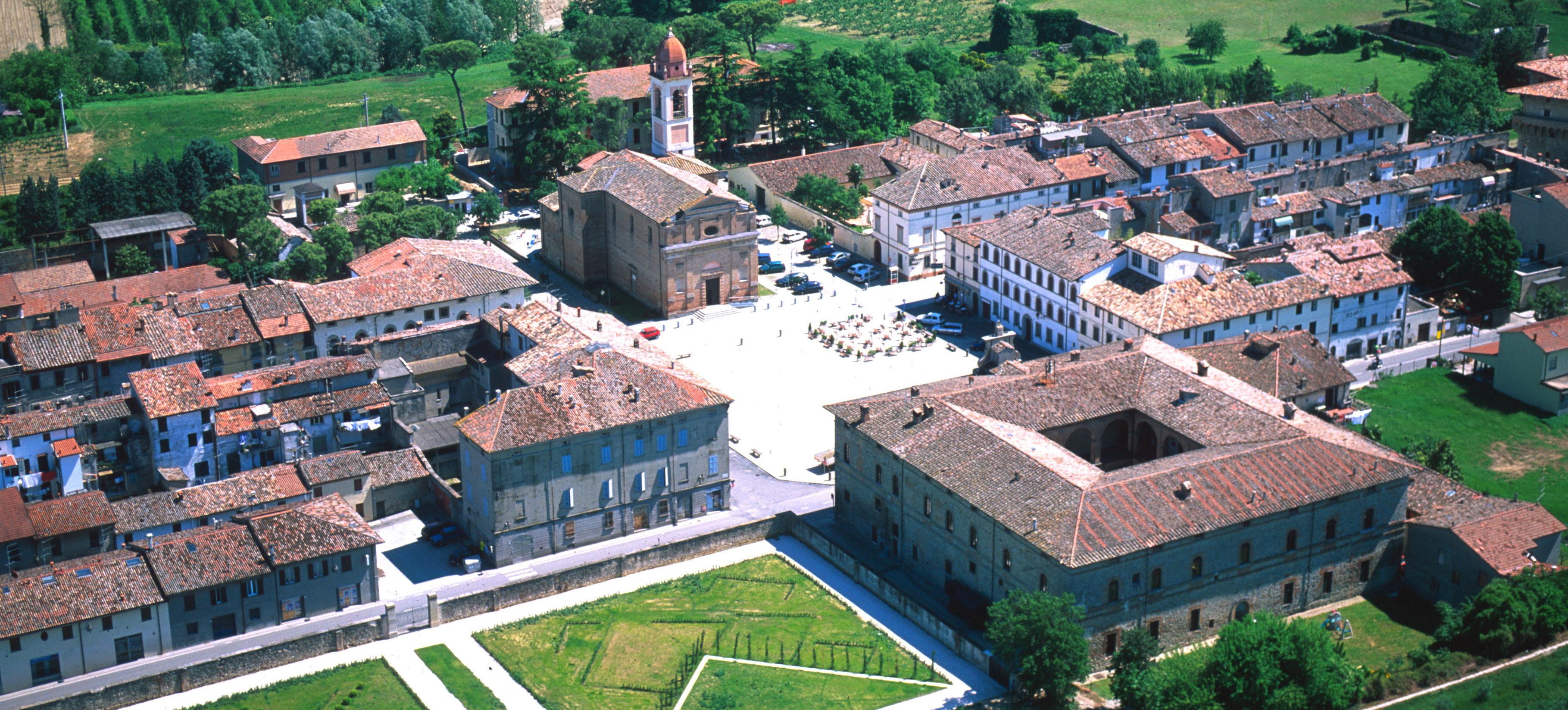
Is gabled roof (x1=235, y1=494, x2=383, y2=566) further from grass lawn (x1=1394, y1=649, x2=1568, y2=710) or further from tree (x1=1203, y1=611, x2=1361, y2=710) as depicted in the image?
grass lawn (x1=1394, y1=649, x2=1568, y2=710)

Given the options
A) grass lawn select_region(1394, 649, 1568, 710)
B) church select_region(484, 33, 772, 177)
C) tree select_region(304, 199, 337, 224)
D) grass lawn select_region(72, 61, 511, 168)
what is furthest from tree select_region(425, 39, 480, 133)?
grass lawn select_region(1394, 649, 1568, 710)

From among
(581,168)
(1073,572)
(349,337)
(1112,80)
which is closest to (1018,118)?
(1112,80)

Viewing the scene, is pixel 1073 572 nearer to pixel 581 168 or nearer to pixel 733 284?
pixel 733 284

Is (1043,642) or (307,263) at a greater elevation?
(307,263)

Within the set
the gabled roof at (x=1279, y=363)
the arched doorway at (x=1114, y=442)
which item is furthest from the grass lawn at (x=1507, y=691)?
the gabled roof at (x=1279, y=363)

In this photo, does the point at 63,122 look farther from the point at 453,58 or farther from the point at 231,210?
the point at 453,58

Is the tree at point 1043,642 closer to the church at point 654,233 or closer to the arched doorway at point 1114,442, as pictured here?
the arched doorway at point 1114,442

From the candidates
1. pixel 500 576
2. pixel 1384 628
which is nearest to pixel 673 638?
pixel 500 576
